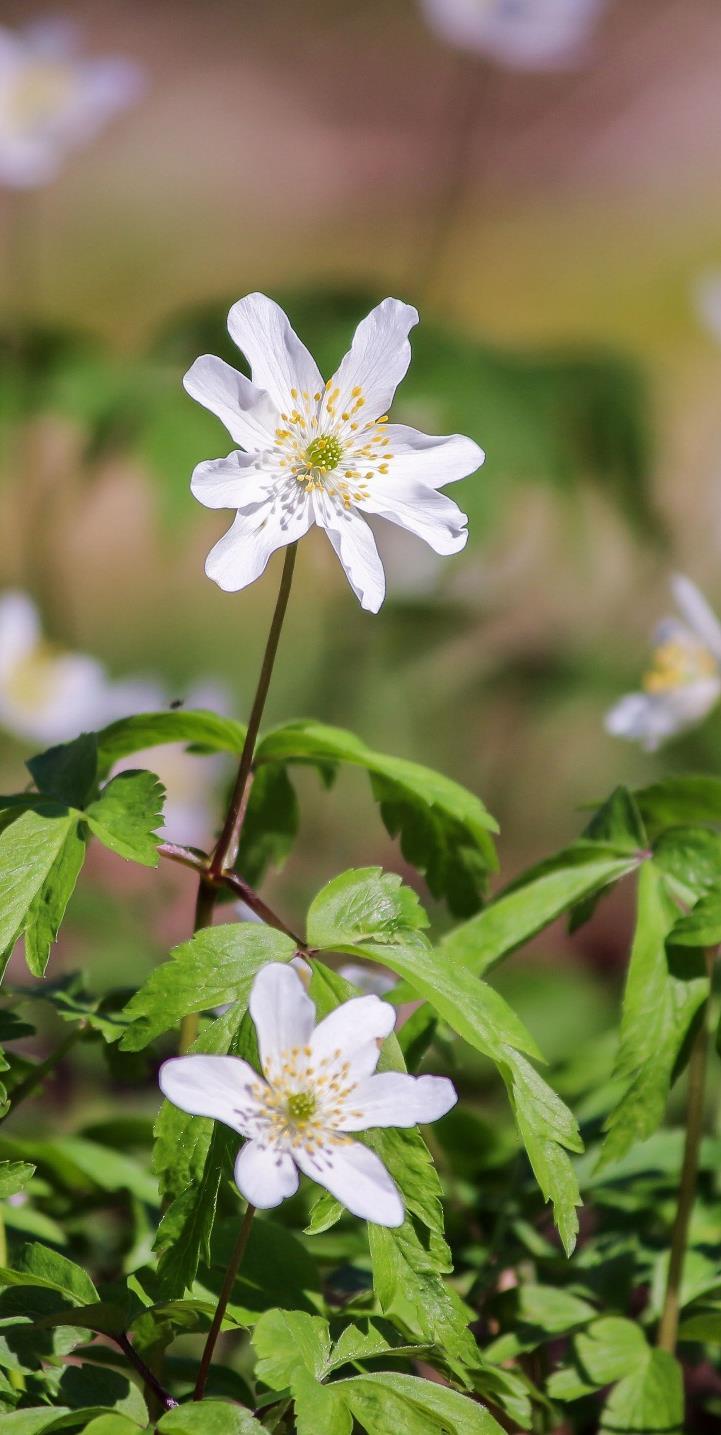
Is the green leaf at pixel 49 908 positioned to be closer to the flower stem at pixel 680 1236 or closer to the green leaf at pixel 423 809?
the green leaf at pixel 423 809

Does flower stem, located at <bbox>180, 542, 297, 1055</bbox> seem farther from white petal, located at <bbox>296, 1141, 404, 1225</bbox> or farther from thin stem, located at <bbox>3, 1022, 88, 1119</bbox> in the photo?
white petal, located at <bbox>296, 1141, 404, 1225</bbox>

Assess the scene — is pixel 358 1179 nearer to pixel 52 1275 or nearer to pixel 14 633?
pixel 52 1275

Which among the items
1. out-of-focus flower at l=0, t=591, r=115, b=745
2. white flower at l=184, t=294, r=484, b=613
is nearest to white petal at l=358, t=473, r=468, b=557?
white flower at l=184, t=294, r=484, b=613

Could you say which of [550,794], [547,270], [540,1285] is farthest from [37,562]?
[540,1285]

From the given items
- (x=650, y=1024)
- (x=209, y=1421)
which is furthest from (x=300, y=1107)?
(x=650, y=1024)

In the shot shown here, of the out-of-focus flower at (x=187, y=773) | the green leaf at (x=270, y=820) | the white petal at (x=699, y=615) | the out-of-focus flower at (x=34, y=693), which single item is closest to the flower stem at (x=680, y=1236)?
the green leaf at (x=270, y=820)

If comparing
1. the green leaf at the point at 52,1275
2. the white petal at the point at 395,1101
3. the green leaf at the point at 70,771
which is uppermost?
the green leaf at the point at 70,771
